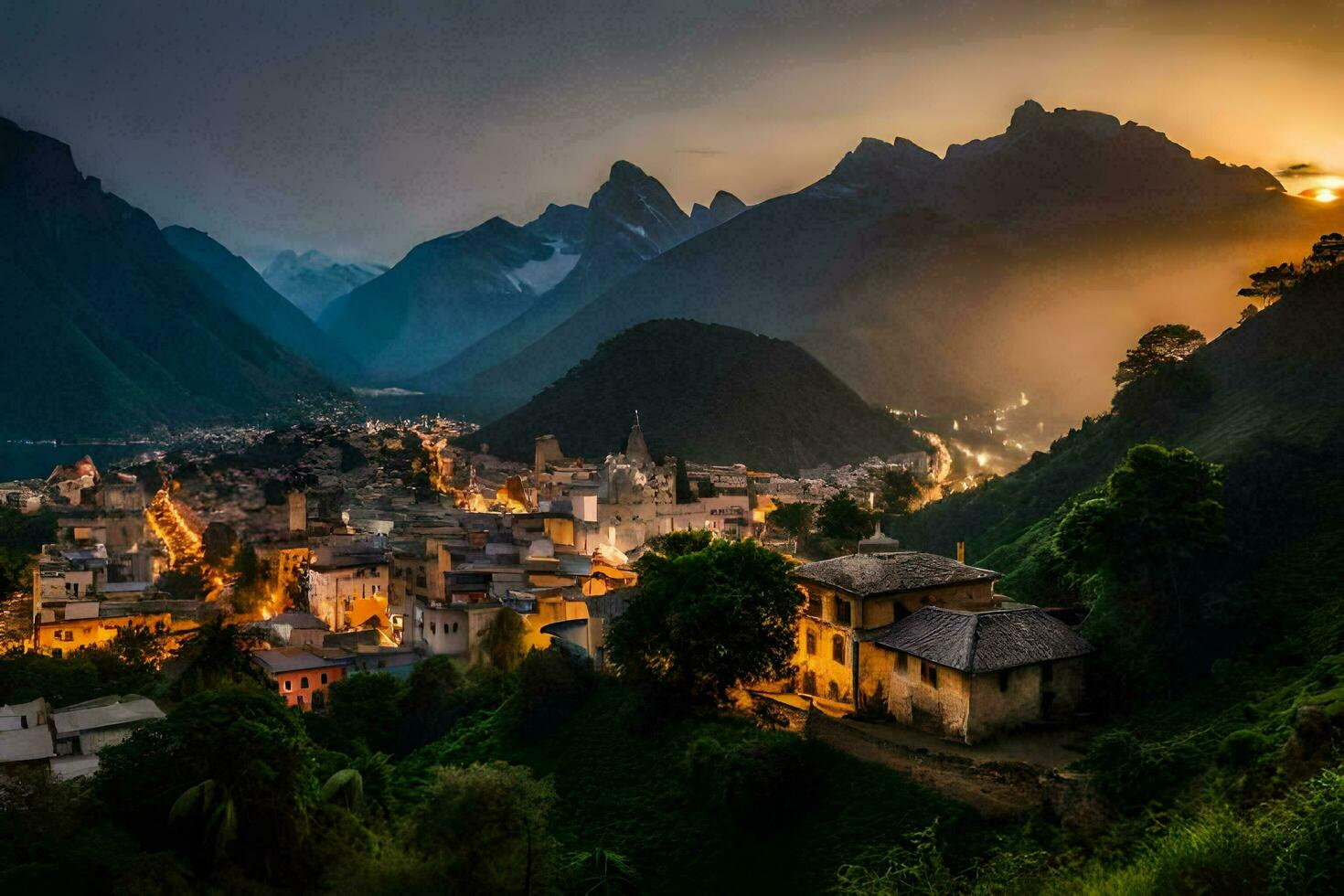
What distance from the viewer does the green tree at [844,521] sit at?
3569 cm

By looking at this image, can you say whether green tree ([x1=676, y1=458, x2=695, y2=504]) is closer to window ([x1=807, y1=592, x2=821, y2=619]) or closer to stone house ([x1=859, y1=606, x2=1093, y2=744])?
window ([x1=807, y1=592, x2=821, y2=619])

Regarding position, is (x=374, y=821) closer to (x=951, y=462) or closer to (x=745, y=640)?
(x=745, y=640)

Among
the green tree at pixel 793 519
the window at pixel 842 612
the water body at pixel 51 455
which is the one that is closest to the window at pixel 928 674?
the window at pixel 842 612

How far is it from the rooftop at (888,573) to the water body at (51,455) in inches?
2945

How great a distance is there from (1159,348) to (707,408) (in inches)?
1672

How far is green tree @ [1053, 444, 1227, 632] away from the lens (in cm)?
1767

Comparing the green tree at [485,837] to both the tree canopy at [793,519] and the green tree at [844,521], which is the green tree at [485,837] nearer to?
the green tree at [844,521]

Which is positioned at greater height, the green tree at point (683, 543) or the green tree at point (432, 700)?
the green tree at point (683, 543)

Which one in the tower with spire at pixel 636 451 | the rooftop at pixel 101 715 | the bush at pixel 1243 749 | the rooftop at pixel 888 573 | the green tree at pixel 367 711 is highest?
Result: the tower with spire at pixel 636 451

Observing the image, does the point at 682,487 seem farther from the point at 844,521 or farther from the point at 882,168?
the point at 882,168

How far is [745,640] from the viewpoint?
18062 mm

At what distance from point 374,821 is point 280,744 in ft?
7.08

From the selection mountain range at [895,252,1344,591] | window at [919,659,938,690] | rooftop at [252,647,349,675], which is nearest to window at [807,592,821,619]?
window at [919,659,938,690]

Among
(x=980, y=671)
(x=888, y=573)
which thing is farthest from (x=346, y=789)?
(x=888, y=573)
